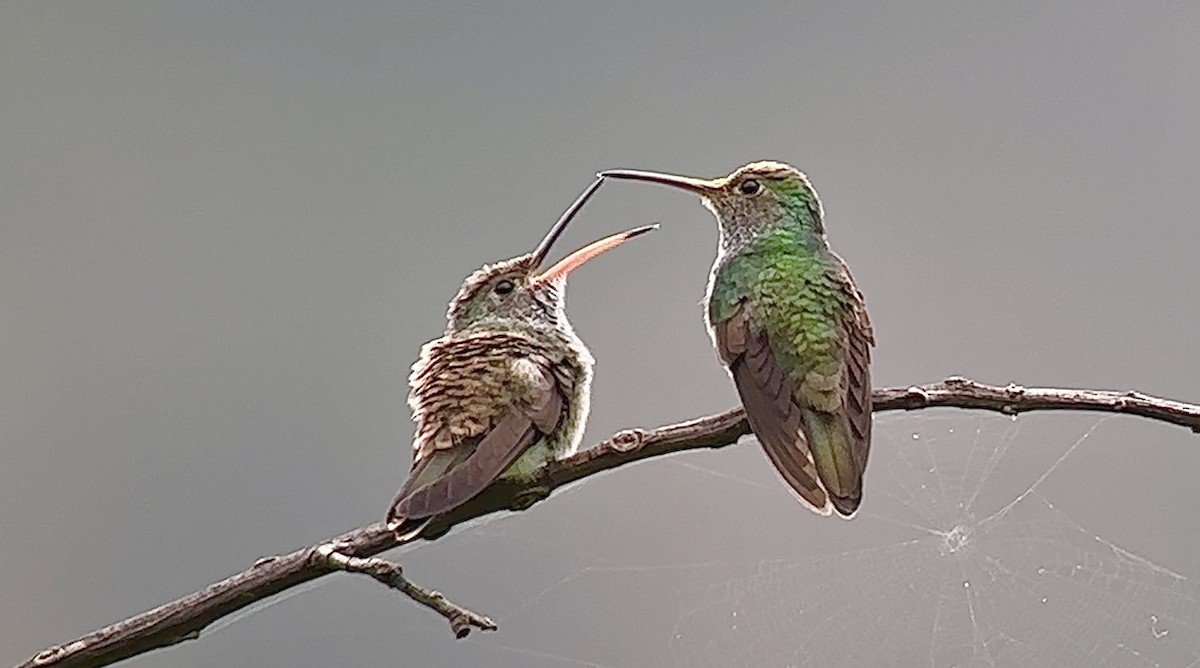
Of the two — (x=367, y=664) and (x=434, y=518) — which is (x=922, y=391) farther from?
(x=367, y=664)

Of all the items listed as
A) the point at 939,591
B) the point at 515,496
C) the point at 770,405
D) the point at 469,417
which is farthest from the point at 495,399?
the point at 939,591

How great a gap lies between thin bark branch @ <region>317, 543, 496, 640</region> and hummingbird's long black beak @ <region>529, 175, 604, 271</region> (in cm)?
52

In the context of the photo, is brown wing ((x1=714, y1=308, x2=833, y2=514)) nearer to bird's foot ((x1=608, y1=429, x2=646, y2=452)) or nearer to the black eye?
bird's foot ((x1=608, y1=429, x2=646, y2=452))

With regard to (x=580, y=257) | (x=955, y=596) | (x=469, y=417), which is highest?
(x=580, y=257)

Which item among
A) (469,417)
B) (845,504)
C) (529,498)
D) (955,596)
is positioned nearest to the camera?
(845,504)

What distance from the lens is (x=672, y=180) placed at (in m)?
1.25

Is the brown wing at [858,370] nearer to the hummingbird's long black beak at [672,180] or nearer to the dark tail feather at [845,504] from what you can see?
the dark tail feather at [845,504]

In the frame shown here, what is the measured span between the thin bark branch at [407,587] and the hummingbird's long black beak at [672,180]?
0.51 meters

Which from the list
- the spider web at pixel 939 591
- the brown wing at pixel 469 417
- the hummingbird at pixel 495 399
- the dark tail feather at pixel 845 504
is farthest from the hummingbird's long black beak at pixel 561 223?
the dark tail feather at pixel 845 504

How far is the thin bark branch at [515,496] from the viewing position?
754 millimetres

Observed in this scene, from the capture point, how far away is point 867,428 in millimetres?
914

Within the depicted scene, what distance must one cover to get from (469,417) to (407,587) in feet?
1.10

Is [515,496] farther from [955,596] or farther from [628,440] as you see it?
[955,596]

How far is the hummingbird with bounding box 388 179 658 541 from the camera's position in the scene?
89cm
